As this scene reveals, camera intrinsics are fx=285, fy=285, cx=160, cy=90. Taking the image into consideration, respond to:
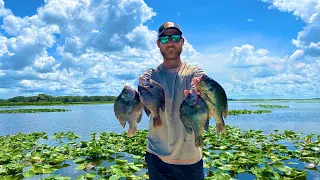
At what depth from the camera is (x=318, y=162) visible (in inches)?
338

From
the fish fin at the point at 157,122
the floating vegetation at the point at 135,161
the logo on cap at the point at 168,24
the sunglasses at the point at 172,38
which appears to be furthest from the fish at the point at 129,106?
the floating vegetation at the point at 135,161

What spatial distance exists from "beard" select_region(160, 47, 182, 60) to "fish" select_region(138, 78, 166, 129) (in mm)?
377

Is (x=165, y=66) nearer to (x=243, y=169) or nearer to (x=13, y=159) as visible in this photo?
(x=243, y=169)

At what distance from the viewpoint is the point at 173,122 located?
10.9ft

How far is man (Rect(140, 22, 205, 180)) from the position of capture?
10.8 ft

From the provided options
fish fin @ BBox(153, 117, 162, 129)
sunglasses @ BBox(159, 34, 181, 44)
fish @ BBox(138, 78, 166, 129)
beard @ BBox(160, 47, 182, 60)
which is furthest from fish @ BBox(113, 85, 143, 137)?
sunglasses @ BBox(159, 34, 181, 44)

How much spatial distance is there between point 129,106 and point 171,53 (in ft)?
2.57

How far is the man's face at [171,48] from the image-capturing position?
3256 mm

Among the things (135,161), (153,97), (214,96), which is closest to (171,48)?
(153,97)

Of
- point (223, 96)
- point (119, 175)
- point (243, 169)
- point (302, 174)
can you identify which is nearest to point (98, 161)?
point (119, 175)

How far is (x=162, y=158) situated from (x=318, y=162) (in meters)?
7.18

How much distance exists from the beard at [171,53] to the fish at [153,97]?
38 cm

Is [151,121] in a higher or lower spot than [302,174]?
higher

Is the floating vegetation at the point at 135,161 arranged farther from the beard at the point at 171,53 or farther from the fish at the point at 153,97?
the beard at the point at 171,53
